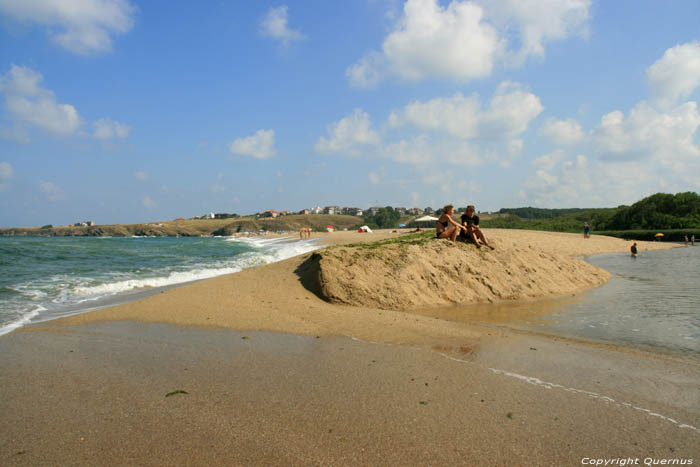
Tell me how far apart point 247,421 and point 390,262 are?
6951mm

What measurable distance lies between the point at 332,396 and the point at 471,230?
30.0 feet

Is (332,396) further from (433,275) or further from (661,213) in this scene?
(661,213)

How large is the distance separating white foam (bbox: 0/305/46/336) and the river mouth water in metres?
8.34

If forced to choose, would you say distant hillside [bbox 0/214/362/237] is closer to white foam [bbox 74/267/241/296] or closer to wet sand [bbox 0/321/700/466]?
white foam [bbox 74/267/241/296]

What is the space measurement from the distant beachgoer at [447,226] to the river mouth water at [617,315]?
286cm

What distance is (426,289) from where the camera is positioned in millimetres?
9586

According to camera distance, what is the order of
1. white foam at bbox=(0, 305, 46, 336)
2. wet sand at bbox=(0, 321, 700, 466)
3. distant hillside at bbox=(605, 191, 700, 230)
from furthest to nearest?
distant hillside at bbox=(605, 191, 700, 230), white foam at bbox=(0, 305, 46, 336), wet sand at bbox=(0, 321, 700, 466)

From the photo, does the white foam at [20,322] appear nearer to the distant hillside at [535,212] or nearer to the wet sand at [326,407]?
the wet sand at [326,407]

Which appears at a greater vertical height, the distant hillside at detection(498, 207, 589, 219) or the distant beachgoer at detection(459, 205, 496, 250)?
the distant hillside at detection(498, 207, 589, 219)

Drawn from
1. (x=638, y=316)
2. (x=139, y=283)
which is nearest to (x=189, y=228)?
(x=139, y=283)

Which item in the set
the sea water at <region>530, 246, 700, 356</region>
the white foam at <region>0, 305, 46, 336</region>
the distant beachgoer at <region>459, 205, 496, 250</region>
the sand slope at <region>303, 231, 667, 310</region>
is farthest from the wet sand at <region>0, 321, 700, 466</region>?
the distant beachgoer at <region>459, 205, 496, 250</region>

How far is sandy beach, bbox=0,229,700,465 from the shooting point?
3.00 metres

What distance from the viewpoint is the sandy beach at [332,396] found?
3.00 meters

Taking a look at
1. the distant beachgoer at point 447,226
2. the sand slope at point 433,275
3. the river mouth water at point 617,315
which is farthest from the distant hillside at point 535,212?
the distant beachgoer at point 447,226
